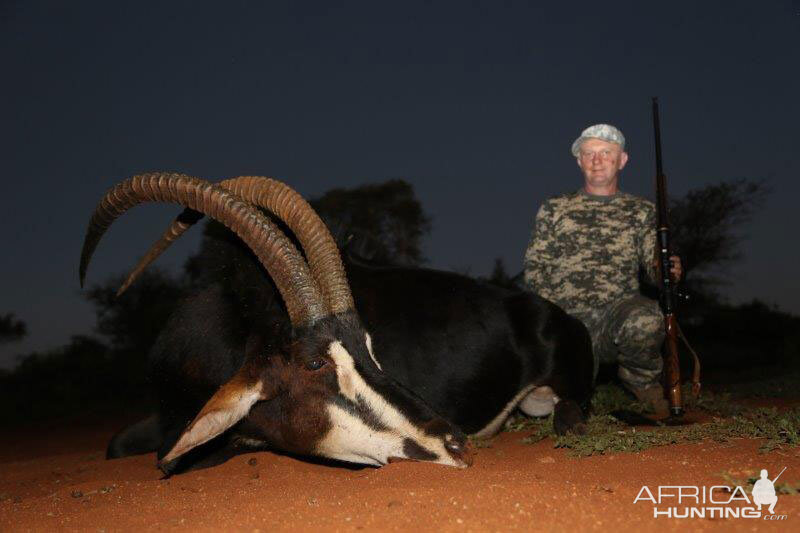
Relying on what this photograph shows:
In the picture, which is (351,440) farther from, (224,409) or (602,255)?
(602,255)

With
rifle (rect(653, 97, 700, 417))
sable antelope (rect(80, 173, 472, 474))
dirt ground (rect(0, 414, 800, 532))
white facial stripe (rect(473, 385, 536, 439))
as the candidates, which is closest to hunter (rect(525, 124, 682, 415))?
rifle (rect(653, 97, 700, 417))

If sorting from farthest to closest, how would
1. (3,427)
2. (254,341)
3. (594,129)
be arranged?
(3,427), (594,129), (254,341)

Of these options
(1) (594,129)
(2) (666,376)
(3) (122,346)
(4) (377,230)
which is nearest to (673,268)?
(2) (666,376)

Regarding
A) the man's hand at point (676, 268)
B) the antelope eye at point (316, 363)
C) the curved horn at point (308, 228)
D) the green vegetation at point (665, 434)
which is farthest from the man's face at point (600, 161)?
the antelope eye at point (316, 363)

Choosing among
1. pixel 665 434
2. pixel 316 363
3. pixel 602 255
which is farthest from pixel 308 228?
pixel 602 255

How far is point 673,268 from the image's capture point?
546 centimetres

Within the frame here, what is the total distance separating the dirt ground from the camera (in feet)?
7.49

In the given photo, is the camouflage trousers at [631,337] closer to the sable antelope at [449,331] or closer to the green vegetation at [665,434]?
the sable antelope at [449,331]

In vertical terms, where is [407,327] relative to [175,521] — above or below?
above

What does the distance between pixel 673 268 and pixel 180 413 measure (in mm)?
3897

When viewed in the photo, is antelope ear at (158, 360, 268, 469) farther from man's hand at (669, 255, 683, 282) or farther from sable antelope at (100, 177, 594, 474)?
man's hand at (669, 255, 683, 282)

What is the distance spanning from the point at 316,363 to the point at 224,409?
559mm

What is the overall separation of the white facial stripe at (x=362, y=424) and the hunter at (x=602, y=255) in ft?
9.07

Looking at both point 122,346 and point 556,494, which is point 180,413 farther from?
point 122,346
